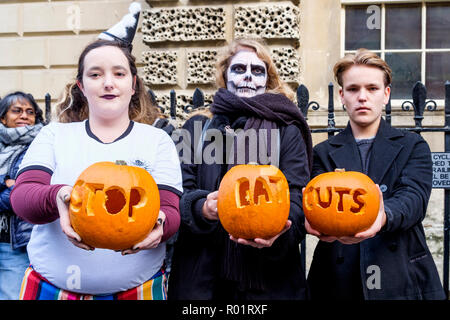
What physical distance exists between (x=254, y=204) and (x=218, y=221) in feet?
1.12

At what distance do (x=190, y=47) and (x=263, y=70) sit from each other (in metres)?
3.64

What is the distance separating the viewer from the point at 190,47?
233 inches

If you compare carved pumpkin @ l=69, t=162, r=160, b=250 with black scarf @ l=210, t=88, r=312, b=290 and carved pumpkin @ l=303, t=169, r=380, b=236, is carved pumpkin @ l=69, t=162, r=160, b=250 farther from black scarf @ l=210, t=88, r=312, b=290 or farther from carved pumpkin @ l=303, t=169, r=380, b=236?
carved pumpkin @ l=303, t=169, r=380, b=236

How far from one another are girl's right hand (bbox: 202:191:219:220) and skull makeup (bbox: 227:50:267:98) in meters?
0.61

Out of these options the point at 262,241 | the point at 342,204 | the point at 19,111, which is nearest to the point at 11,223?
the point at 19,111

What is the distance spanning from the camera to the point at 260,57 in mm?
2453

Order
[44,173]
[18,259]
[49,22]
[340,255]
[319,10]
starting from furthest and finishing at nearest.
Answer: [49,22], [319,10], [18,259], [340,255], [44,173]

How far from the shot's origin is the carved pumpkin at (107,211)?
172 cm

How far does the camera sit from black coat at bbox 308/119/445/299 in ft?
7.22

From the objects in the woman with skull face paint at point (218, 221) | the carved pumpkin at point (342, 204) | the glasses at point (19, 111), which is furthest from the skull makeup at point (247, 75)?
the glasses at point (19, 111)

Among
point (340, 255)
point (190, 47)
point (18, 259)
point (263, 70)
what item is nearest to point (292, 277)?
point (340, 255)

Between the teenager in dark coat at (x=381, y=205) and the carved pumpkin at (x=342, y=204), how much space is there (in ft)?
0.26

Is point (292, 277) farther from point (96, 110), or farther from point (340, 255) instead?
point (96, 110)

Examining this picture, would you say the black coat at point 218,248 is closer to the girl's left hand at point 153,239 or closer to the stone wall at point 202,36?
the girl's left hand at point 153,239
